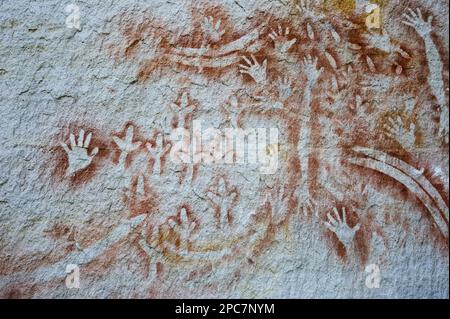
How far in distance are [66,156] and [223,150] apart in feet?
1.72

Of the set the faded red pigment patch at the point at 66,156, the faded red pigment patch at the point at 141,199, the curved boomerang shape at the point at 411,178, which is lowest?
the faded red pigment patch at the point at 141,199

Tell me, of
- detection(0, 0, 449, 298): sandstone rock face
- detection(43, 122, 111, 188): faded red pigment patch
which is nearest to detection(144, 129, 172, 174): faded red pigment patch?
detection(0, 0, 449, 298): sandstone rock face

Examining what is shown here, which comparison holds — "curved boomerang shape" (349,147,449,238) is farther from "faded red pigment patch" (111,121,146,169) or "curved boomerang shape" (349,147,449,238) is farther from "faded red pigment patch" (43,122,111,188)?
"faded red pigment patch" (43,122,111,188)

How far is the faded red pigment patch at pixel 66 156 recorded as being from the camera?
1.98 metres

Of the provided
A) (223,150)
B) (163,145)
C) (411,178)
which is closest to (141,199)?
(163,145)

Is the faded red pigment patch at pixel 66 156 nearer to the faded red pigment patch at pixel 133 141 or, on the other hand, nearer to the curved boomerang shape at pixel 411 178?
the faded red pigment patch at pixel 133 141

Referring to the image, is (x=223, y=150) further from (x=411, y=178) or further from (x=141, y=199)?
(x=411, y=178)

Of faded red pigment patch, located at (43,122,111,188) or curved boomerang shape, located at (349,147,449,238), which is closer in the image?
faded red pigment patch, located at (43,122,111,188)

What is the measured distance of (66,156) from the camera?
1982 mm

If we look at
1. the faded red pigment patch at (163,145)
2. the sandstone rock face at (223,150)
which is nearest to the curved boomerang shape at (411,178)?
A: the sandstone rock face at (223,150)

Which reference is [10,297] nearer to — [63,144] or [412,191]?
[63,144]

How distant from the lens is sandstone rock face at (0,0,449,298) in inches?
77.9

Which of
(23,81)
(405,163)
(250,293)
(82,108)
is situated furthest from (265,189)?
(23,81)

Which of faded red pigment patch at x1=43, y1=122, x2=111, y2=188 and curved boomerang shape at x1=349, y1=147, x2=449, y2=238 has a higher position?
curved boomerang shape at x1=349, y1=147, x2=449, y2=238
